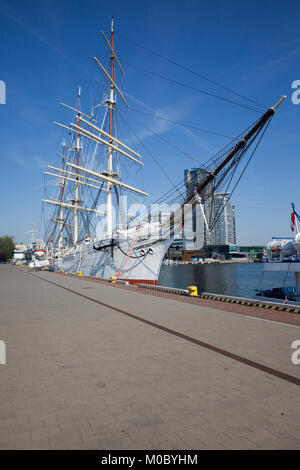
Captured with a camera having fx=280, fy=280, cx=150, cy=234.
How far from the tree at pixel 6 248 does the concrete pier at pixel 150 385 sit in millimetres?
123601

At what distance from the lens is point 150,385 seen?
405 cm

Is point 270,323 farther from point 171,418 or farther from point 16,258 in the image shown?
point 16,258

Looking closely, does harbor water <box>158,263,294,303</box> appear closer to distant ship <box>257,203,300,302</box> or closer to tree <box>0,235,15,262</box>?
distant ship <box>257,203,300,302</box>

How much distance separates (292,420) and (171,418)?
53.4 inches

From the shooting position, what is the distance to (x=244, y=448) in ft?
8.84

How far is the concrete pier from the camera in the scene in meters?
2.87

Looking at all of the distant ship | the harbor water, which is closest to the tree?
the harbor water

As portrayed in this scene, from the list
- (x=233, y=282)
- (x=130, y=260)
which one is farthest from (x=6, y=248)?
(x=130, y=260)

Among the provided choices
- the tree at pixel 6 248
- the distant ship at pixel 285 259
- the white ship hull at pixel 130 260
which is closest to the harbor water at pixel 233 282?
the distant ship at pixel 285 259

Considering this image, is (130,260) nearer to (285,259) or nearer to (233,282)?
(285,259)

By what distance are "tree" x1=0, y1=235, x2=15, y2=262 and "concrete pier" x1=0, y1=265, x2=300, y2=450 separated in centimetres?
Answer: 12360

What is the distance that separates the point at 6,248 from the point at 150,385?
129713mm

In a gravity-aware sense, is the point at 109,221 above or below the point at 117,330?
above
